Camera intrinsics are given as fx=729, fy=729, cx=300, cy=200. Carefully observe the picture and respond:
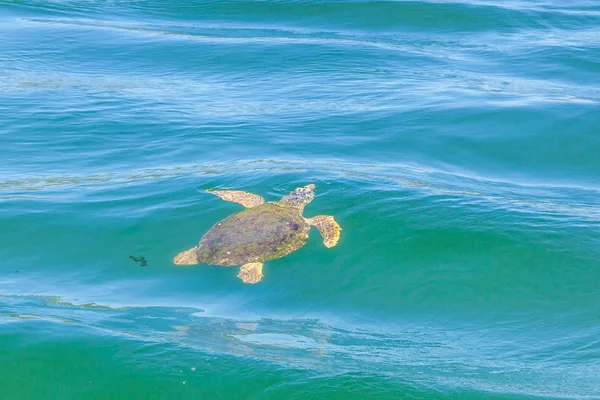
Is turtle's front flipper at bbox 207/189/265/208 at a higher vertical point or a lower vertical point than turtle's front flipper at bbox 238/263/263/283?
higher

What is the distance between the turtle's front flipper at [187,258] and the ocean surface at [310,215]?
9 cm

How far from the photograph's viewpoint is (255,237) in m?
7.95

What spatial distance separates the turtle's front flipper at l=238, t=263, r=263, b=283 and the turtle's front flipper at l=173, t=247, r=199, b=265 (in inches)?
22.7

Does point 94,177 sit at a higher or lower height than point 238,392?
higher

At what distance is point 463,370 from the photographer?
20.4ft

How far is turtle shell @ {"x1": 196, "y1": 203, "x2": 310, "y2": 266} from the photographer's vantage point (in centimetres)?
782

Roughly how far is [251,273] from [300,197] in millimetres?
1718

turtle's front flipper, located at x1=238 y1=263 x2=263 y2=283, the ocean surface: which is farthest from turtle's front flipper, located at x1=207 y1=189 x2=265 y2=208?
turtle's front flipper, located at x1=238 y1=263 x2=263 y2=283

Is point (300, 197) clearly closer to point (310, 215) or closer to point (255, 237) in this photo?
point (310, 215)

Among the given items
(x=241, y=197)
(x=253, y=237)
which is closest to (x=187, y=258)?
(x=253, y=237)

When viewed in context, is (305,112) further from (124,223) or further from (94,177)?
(124,223)

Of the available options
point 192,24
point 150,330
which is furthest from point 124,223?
point 192,24

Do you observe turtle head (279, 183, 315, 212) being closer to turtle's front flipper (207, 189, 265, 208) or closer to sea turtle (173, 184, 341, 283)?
sea turtle (173, 184, 341, 283)

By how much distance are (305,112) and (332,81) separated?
225cm
